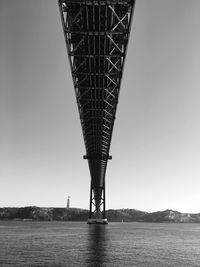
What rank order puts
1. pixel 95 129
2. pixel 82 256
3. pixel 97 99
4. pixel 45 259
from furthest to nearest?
1. pixel 95 129
2. pixel 97 99
3. pixel 82 256
4. pixel 45 259

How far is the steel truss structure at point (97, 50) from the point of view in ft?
52.6

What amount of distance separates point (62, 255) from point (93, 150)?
29231 millimetres

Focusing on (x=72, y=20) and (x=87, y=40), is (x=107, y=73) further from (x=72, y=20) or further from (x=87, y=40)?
(x=72, y=20)

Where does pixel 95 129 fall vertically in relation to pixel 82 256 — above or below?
above

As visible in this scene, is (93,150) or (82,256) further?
(93,150)

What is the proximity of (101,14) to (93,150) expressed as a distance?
38.5 m

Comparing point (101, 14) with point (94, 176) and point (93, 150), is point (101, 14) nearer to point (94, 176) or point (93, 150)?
point (93, 150)

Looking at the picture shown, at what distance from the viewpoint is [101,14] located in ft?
54.3

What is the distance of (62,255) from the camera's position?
25.6 m

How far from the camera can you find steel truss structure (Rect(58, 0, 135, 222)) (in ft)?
52.6

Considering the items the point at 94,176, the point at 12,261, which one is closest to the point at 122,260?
the point at 12,261

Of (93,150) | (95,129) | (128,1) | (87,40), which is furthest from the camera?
(93,150)

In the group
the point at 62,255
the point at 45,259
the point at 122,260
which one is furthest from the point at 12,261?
the point at 122,260

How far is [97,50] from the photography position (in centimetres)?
1967
